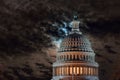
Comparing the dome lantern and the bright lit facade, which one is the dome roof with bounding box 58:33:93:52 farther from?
the dome lantern

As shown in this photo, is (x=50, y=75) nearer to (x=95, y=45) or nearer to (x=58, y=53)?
(x=58, y=53)

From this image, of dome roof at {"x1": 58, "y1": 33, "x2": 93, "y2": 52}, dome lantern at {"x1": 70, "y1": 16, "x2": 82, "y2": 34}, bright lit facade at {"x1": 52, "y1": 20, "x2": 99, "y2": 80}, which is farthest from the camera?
dome roof at {"x1": 58, "y1": 33, "x2": 93, "y2": 52}

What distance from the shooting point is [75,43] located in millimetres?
112625

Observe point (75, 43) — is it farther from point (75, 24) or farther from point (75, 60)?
point (75, 24)

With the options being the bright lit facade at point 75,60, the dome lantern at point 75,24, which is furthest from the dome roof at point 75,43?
the dome lantern at point 75,24

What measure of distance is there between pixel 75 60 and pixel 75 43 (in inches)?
111

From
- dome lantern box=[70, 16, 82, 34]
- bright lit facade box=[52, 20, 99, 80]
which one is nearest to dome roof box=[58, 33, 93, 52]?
bright lit facade box=[52, 20, 99, 80]

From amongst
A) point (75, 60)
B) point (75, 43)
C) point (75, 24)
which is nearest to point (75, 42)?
point (75, 43)

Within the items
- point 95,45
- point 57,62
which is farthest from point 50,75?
point 95,45

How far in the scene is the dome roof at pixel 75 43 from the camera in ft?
369

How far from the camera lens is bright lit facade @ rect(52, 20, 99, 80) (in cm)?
11162

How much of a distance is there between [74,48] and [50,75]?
19.4ft

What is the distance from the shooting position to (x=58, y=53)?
113m

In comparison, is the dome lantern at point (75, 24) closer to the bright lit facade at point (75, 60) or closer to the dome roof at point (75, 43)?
the bright lit facade at point (75, 60)
